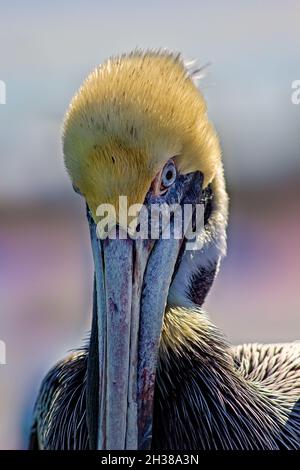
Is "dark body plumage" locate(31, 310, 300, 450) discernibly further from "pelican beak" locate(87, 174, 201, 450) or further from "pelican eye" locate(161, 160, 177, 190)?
"pelican eye" locate(161, 160, 177, 190)

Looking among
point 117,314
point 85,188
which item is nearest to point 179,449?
point 117,314

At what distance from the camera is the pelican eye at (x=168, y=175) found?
171 cm

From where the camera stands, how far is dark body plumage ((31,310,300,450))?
69.6 inches

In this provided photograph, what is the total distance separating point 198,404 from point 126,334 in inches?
10.0

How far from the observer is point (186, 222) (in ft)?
5.87

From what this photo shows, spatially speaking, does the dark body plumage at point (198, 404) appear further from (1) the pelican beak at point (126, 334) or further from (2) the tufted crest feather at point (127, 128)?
(2) the tufted crest feather at point (127, 128)

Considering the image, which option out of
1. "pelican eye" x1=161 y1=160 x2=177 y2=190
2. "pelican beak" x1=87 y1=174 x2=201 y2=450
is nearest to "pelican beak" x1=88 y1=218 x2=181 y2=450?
"pelican beak" x1=87 y1=174 x2=201 y2=450

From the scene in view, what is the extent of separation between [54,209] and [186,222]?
2.91 meters

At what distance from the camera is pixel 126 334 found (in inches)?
63.8

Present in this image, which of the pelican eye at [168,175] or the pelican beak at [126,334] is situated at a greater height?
the pelican eye at [168,175]

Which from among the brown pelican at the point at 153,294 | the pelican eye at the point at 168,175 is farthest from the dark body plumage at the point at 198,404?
the pelican eye at the point at 168,175

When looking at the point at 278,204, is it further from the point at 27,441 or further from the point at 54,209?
the point at 27,441

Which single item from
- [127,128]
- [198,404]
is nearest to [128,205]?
[127,128]

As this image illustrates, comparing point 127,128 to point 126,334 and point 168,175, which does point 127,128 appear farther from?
Answer: point 126,334
